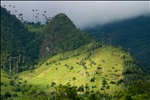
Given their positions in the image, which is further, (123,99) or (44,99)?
(123,99)

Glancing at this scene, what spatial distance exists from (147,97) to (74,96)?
40451mm

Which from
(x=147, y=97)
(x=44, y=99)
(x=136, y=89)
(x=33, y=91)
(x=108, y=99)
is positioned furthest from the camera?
(x=108, y=99)

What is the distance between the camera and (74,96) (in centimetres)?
11669

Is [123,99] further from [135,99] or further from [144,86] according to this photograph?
[144,86]

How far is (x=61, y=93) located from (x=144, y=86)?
72361 mm

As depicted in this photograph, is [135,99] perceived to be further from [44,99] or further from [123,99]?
[44,99]

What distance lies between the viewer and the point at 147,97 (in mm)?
143750

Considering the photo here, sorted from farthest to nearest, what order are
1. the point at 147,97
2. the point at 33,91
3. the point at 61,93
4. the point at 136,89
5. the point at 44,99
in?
the point at 136,89 → the point at 147,97 → the point at 33,91 → the point at 44,99 → the point at 61,93

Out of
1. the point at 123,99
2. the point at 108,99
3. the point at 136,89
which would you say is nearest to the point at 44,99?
the point at 123,99

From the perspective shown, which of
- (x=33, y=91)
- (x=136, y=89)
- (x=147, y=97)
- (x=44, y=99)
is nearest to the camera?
(x=44, y=99)

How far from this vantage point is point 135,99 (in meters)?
140

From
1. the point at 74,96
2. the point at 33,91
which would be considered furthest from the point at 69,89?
the point at 33,91

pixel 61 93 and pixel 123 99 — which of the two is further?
pixel 123 99

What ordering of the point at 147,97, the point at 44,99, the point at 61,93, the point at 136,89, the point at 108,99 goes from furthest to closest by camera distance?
1. the point at 108,99
2. the point at 136,89
3. the point at 147,97
4. the point at 44,99
5. the point at 61,93
